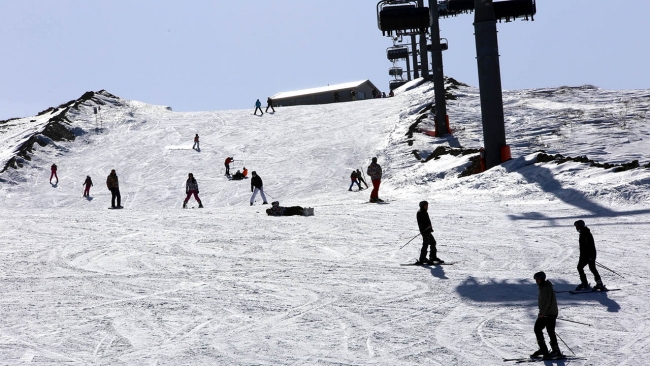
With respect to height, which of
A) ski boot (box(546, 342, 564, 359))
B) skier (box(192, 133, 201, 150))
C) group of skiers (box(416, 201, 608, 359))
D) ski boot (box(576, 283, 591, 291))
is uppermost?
skier (box(192, 133, 201, 150))

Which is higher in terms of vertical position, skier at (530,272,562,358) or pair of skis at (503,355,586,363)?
skier at (530,272,562,358)

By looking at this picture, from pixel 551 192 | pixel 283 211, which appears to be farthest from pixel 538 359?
pixel 551 192

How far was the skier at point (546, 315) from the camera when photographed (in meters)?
9.46

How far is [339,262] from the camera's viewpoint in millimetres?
15773

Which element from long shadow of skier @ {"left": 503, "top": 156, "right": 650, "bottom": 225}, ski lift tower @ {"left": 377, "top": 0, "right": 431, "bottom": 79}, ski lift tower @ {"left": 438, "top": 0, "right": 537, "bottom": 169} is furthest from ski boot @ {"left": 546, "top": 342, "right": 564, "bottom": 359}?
ski lift tower @ {"left": 377, "top": 0, "right": 431, "bottom": 79}

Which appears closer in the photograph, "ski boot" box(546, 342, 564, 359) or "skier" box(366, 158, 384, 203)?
"ski boot" box(546, 342, 564, 359)

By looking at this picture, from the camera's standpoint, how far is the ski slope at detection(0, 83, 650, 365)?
414 inches

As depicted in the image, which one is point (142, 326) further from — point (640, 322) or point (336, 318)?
point (640, 322)

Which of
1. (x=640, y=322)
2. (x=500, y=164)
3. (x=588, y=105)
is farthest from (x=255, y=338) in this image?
(x=588, y=105)

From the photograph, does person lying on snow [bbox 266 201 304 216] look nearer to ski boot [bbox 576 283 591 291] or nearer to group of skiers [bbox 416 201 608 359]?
group of skiers [bbox 416 201 608 359]

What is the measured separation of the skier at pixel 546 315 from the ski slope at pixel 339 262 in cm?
19

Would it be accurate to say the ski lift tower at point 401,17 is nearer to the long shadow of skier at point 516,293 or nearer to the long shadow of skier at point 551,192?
the long shadow of skier at point 551,192

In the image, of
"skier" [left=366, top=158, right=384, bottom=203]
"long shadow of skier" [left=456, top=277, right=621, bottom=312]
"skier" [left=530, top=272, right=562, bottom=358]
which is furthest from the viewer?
"skier" [left=366, top=158, right=384, bottom=203]

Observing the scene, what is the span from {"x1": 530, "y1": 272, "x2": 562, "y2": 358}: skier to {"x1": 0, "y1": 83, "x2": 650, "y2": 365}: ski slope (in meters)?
0.19
